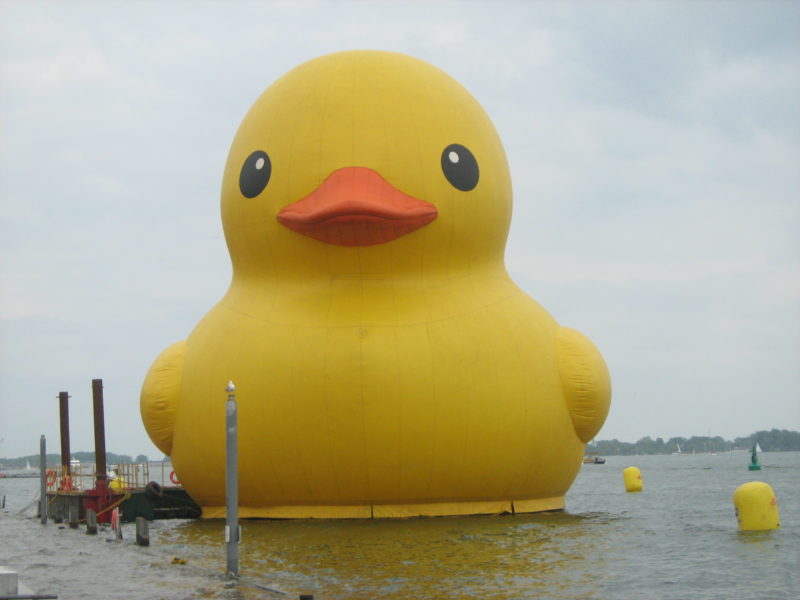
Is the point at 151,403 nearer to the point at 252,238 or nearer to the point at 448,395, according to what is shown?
the point at 252,238

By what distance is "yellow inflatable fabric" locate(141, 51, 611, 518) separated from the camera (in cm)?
1545

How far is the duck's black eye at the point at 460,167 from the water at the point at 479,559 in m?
4.59

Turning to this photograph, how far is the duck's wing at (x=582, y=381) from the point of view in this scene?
16.5 metres

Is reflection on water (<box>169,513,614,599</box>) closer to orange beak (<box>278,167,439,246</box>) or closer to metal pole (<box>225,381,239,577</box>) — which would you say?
metal pole (<box>225,381,239,577</box>)

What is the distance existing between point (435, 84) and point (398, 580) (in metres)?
8.13

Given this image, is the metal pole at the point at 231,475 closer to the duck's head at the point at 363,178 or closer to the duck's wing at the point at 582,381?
the duck's head at the point at 363,178

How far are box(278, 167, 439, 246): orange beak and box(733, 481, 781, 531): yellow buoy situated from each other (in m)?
5.92

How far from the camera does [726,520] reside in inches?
750

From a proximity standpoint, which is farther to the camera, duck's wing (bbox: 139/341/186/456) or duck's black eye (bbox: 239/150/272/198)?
duck's wing (bbox: 139/341/186/456)

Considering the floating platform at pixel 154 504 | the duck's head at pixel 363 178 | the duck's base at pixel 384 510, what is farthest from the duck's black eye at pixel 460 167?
the floating platform at pixel 154 504

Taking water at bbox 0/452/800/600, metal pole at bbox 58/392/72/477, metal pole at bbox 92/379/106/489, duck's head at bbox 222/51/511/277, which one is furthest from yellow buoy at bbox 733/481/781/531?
metal pole at bbox 58/392/72/477

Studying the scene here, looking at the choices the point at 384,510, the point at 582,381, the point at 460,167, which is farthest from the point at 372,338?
the point at 582,381

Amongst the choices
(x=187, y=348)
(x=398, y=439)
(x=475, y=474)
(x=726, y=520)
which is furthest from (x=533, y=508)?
(x=187, y=348)

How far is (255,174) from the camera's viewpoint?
1656 cm
